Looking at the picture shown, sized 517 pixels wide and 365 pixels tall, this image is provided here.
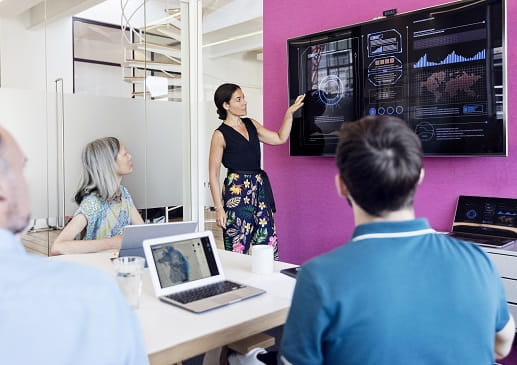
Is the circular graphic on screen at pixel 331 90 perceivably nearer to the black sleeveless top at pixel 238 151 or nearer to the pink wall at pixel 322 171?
the pink wall at pixel 322 171

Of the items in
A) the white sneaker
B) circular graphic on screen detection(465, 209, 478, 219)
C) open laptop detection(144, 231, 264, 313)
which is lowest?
the white sneaker

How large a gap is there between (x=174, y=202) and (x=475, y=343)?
3.70 metres

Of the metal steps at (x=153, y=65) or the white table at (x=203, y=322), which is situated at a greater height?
the metal steps at (x=153, y=65)

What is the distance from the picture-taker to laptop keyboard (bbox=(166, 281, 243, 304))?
1.63m

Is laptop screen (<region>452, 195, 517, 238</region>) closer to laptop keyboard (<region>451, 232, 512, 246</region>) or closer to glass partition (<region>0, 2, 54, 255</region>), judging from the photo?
laptop keyboard (<region>451, 232, 512, 246</region>)

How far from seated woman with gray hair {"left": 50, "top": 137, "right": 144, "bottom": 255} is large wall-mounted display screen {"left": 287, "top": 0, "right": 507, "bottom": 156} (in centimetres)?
140

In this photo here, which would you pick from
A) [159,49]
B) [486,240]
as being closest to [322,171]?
[486,240]

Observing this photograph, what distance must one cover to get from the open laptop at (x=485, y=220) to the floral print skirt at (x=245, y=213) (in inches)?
47.3

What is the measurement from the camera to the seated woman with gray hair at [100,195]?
249 cm

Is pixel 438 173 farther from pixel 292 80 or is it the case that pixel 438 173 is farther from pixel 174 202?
pixel 174 202

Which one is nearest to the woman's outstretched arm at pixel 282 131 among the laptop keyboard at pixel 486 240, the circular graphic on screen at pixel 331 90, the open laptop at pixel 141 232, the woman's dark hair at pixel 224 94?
the circular graphic on screen at pixel 331 90

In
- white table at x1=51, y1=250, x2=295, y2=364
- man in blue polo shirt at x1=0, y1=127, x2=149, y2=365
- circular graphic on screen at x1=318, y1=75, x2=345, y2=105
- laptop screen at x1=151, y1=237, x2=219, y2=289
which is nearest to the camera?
man in blue polo shirt at x1=0, y1=127, x2=149, y2=365

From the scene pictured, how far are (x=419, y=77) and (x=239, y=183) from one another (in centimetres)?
128

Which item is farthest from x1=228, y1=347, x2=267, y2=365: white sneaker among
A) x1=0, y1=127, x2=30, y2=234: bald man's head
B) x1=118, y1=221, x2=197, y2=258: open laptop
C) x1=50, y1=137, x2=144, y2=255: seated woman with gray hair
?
x1=0, y1=127, x2=30, y2=234: bald man's head
